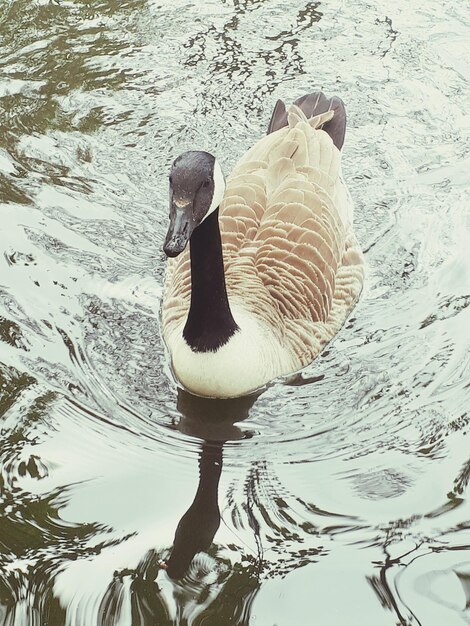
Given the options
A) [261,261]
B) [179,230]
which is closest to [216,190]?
[179,230]

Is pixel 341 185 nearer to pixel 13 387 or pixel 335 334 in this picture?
pixel 335 334

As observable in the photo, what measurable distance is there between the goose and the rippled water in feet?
0.70

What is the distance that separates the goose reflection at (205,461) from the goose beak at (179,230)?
53.0 inches

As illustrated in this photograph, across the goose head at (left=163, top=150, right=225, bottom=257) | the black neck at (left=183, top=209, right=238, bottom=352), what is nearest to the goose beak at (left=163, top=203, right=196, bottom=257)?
the goose head at (left=163, top=150, right=225, bottom=257)

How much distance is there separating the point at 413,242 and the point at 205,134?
2.26 metres

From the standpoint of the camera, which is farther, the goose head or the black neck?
the black neck

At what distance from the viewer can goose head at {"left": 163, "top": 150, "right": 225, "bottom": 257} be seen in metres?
5.21

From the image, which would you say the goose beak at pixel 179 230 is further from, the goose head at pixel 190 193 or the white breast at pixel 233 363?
the white breast at pixel 233 363

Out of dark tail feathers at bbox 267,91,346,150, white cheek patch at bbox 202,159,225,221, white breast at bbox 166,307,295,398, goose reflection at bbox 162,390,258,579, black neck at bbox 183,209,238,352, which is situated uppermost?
→ dark tail feathers at bbox 267,91,346,150

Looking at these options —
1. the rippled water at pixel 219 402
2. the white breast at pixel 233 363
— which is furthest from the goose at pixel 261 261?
the rippled water at pixel 219 402

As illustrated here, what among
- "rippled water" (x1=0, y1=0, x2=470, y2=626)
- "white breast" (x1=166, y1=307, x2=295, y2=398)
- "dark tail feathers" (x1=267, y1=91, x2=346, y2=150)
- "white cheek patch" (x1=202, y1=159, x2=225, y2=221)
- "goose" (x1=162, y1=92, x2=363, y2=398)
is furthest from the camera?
"dark tail feathers" (x1=267, y1=91, x2=346, y2=150)

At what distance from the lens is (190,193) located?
532 cm

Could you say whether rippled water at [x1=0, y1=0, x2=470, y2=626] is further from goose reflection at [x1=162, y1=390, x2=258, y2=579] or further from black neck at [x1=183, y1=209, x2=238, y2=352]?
black neck at [x1=183, y1=209, x2=238, y2=352]

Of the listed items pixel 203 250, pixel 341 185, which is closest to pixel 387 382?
pixel 203 250
